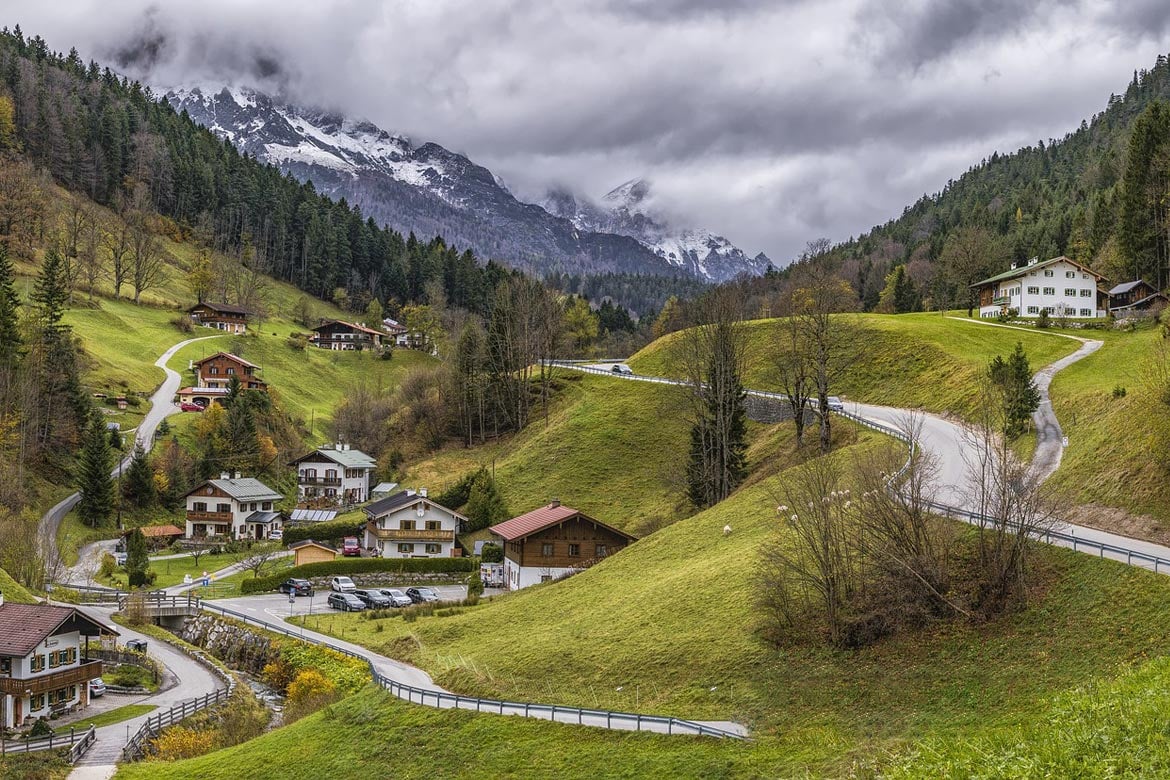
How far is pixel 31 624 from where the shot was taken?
43125 millimetres

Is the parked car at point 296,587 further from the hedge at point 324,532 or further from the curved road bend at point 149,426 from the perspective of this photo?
the curved road bend at point 149,426

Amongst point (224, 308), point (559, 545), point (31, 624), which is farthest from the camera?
point (224, 308)

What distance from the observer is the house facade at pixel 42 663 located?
4150cm

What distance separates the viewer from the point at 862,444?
5503cm

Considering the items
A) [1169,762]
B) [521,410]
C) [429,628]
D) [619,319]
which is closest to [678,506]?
[429,628]

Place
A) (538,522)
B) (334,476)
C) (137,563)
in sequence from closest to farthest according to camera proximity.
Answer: (538,522), (137,563), (334,476)

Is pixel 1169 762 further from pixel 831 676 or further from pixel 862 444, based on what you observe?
pixel 862 444

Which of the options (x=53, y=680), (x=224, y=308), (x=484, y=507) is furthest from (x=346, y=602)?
(x=224, y=308)

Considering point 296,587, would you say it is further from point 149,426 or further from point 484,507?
point 149,426

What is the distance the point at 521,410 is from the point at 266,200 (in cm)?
11654

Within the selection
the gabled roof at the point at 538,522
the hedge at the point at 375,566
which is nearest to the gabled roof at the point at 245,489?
the hedge at the point at 375,566

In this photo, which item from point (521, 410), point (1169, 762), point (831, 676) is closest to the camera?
point (1169, 762)

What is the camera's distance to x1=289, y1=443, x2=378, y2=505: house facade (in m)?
Result: 93.8

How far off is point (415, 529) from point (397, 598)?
13.4m
